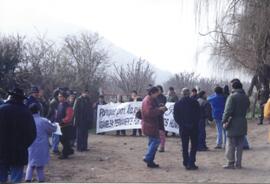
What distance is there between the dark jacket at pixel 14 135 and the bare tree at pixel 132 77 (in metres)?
31.1

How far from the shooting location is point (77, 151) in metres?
15.1

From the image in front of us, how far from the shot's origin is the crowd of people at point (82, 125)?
8305mm

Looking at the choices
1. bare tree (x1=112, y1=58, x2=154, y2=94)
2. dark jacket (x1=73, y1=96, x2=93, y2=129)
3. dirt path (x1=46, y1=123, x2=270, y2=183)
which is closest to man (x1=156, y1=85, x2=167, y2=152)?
dirt path (x1=46, y1=123, x2=270, y2=183)

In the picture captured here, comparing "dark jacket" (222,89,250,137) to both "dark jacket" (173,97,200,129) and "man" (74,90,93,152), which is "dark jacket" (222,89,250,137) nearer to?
"dark jacket" (173,97,200,129)

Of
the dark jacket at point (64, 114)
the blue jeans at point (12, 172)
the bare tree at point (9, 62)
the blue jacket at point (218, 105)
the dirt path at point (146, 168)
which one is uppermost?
the bare tree at point (9, 62)

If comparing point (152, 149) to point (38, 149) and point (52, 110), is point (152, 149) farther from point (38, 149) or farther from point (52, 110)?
point (52, 110)

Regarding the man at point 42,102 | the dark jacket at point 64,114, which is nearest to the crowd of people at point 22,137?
the dark jacket at point 64,114

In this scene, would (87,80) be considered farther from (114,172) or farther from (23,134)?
(23,134)

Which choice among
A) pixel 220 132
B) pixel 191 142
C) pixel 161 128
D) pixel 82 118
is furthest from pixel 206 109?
pixel 82 118

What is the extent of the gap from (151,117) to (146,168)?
1.18 m

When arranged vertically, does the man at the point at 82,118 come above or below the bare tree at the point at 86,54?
below

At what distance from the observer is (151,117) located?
38.5 ft

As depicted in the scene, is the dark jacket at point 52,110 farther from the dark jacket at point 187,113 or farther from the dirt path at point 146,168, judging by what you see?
the dark jacket at point 187,113

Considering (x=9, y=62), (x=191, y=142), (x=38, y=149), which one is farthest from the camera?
(x=9, y=62)
